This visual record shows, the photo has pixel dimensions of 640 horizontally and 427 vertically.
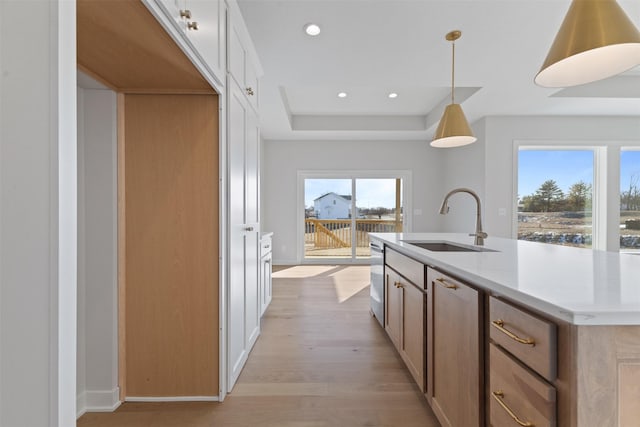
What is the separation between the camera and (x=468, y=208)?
191 inches

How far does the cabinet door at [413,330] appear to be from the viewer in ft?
5.11

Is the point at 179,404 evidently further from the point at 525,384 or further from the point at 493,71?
the point at 493,71

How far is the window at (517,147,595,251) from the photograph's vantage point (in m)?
4.61

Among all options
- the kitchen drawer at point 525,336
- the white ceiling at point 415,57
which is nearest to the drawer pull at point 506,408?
the kitchen drawer at point 525,336

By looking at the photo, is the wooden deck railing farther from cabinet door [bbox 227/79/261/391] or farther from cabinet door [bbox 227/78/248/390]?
cabinet door [bbox 227/78/248/390]

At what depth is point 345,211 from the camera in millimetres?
5918

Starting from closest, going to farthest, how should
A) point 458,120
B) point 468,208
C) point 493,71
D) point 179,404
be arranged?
point 179,404
point 458,120
point 493,71
point 468,208

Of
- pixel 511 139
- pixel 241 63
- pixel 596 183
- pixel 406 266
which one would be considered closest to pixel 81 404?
pixel 406 266

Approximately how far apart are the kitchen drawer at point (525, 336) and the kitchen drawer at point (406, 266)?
2.03 ft

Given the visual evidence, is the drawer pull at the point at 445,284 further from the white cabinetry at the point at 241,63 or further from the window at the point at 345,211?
the window at the point at 345,211
